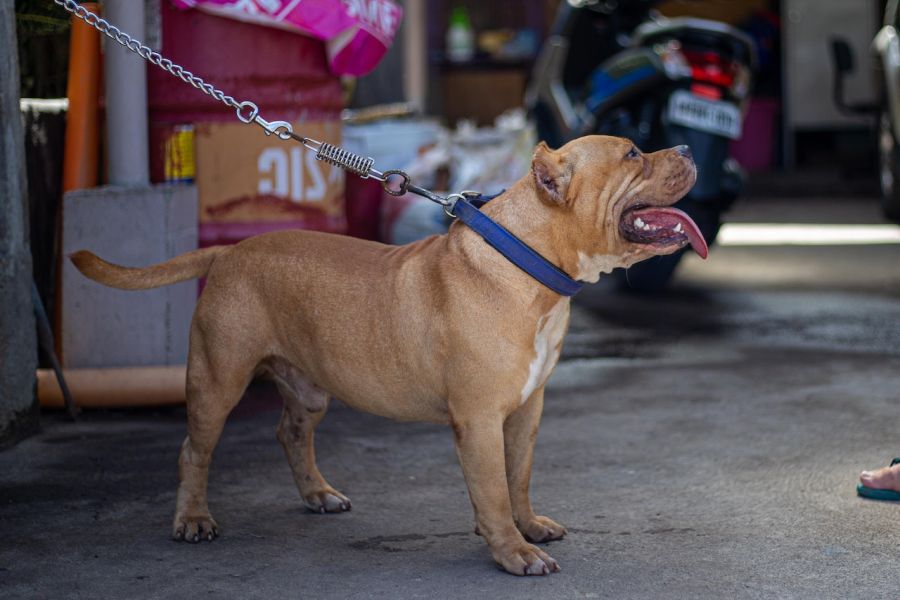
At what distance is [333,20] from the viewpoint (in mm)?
5324

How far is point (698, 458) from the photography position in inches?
177

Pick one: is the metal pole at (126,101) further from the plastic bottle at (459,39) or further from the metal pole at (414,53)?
the plastic bottle at (459,39)

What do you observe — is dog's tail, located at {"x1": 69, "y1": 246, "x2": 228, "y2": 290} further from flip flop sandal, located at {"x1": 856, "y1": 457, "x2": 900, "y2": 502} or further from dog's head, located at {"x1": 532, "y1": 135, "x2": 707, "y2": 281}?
flip flop sandal, located at {"x1": 856, "y1": 457, "x2": 900, "y2": 502}

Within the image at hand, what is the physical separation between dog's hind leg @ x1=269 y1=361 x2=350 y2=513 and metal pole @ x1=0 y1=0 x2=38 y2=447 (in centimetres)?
113

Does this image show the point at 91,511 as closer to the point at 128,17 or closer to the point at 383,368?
the point at 383,368

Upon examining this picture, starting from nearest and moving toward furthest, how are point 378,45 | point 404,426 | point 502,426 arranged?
point 502,426, point 404,426, point 378,45

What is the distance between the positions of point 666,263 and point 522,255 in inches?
167

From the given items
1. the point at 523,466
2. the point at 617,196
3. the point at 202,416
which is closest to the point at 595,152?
the point at 617,196

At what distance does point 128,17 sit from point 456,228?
2174 millimetres

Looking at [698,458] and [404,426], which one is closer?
[698,458]

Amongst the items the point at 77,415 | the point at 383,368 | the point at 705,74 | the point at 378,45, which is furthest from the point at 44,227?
the point at 705,74

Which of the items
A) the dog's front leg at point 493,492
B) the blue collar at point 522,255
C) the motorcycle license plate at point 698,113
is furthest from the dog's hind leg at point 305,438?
the motorcycle license plate at point 698,113

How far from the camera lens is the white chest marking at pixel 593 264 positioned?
135 inches

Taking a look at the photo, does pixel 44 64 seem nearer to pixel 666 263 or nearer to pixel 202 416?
pixel 202 416
